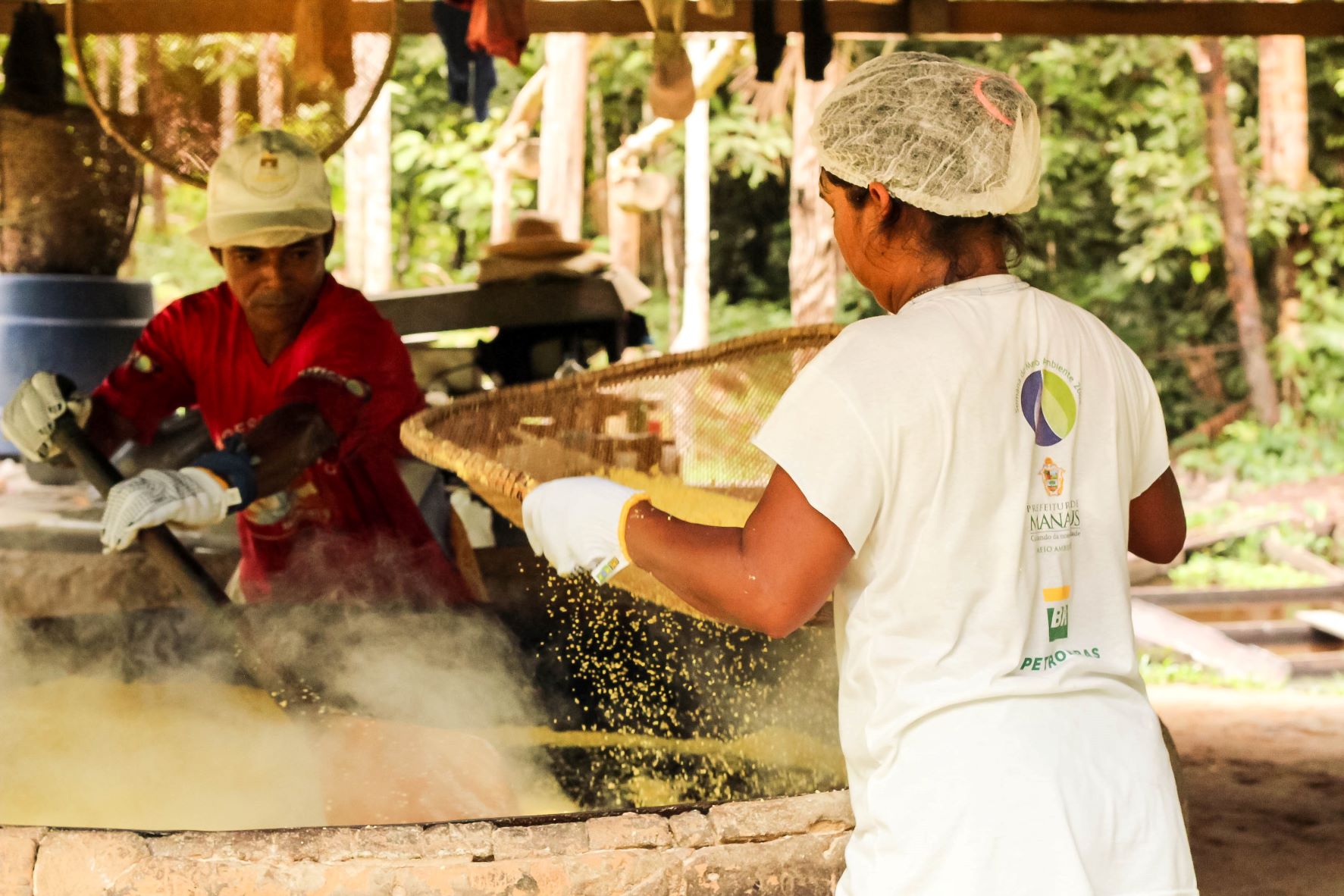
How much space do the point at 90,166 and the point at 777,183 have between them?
1077 centimetres

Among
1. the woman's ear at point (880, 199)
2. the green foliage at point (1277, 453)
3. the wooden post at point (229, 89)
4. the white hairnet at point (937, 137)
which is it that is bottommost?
the green foliage at point (1277, 453)

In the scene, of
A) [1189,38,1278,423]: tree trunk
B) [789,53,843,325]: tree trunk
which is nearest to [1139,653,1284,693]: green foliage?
[789,53,843,325]: tree trunk

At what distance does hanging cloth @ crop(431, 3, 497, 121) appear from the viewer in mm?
3788

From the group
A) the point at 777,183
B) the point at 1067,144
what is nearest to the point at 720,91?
the point at 777,183

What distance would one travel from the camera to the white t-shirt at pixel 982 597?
4.05 ft

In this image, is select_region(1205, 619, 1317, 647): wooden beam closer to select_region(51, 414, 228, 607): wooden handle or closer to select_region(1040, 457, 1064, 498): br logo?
select_region(51, 414, 228, 607): wooden handle

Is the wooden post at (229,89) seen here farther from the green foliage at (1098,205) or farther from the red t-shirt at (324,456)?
the green foliage at (1098,205)

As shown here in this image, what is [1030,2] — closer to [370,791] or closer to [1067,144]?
[370,791]

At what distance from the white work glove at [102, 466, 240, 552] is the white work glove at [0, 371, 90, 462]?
454 millimetres

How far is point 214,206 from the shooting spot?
2826 millimetres

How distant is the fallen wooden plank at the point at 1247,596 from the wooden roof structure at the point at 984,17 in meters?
3.23

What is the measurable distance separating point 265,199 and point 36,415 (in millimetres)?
635

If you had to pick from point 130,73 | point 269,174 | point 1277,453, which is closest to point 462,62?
point 130,73

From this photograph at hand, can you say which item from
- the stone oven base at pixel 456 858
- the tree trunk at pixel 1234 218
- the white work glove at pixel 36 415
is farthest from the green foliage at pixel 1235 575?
the stone oven base at pixel 456 858
